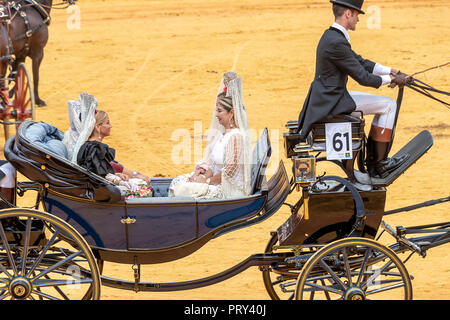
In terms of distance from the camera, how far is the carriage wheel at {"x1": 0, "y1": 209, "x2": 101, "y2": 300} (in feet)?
16.5

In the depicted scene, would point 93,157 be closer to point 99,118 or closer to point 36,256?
point 99,118

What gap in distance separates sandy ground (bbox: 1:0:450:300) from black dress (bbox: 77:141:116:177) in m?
1.40

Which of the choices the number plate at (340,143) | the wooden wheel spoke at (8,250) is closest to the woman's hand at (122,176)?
the wooden wheel spoke at (8,250)

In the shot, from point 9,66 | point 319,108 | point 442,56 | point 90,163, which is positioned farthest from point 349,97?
point 442,56

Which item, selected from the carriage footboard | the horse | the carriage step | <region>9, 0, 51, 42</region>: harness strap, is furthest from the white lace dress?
<region>9, 0, 51, 42</region>: harness strap

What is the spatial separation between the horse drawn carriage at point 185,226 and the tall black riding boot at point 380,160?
0.06 m

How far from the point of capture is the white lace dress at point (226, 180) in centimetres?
557

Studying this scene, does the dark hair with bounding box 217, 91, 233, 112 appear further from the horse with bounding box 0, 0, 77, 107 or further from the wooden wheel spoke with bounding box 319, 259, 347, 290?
the horse with bounding box 0, 0, 77, 107

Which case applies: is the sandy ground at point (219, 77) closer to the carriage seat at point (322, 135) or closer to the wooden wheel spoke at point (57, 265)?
the wooden wheel spoke at point (57, 265)

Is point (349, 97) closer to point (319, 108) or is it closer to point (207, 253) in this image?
point (319, 108)

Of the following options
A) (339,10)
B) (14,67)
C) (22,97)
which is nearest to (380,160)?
(339,10)

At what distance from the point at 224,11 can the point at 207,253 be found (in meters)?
13.4

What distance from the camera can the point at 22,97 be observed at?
1072 centimetres

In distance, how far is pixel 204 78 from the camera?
47.4 ft
